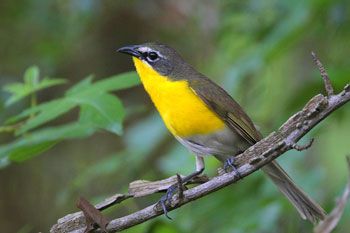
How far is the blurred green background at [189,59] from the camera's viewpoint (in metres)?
4.43

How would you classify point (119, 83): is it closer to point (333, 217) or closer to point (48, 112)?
point (48, 112)

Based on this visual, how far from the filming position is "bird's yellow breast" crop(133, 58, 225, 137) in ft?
11.4

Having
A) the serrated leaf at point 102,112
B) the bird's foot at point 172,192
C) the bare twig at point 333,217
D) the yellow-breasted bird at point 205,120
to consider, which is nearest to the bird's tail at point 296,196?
the yellow-breasted bird at point 205,120

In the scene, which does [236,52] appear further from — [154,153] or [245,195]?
[245,195]

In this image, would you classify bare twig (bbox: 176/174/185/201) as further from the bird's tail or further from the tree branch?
the bird's tail

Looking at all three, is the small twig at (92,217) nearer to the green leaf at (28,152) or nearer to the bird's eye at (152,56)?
the green leaf at (28,152)

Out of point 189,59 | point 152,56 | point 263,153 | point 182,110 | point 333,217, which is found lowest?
point 333,217

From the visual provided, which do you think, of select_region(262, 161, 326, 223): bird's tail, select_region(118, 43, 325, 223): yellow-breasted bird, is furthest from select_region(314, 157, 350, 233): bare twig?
select_region(118, 43, 325, 223): yellow-breasted bird

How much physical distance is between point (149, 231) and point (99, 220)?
3.52ft

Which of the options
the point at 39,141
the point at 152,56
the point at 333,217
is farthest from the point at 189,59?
the point at 333,217

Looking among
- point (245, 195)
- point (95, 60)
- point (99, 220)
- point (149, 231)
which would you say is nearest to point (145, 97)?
point (95, 60)

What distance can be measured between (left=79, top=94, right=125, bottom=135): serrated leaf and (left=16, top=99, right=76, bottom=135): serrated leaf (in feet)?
0.24

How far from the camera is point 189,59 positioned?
6.88 meters

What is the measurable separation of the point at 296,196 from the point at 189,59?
3.68m
